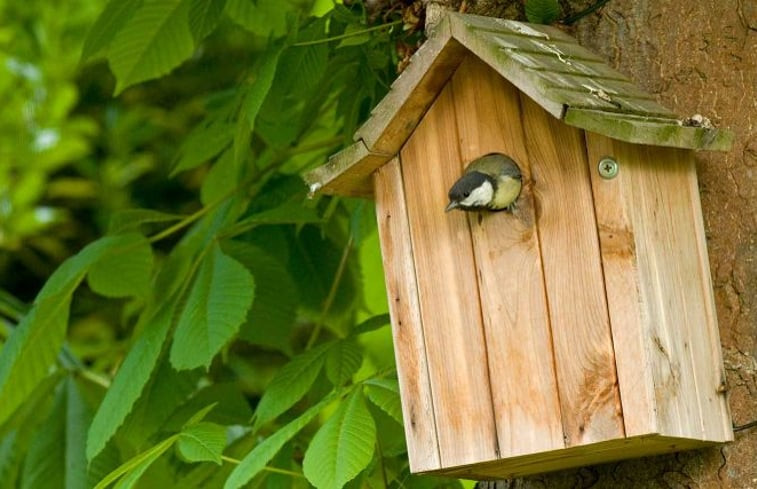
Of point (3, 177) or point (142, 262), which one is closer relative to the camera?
point (142, 262)

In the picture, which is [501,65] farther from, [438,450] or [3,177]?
[3,177]

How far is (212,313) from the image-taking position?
106 inches

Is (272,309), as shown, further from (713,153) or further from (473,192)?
(713,153)

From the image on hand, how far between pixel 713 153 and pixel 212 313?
1034 mm

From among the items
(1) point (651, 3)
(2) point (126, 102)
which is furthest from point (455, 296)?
(2) point (126, 102)

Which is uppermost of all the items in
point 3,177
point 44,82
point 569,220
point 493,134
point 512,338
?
point 44,82

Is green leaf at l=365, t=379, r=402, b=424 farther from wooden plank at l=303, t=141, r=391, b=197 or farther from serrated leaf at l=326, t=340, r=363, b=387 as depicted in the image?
wooden plank at l=303, t=141, r=391, b=197

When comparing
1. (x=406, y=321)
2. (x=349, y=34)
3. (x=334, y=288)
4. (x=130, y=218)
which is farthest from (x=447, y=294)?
(x=130, y=218)

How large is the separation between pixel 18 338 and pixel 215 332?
576 millimetres

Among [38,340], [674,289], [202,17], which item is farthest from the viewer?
[202,17]

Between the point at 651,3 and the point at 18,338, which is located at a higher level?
the point at 651,3

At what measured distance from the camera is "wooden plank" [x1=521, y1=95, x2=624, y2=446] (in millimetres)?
2266

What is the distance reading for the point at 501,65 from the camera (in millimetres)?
2344

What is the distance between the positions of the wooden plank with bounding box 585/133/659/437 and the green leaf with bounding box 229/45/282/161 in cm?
70
